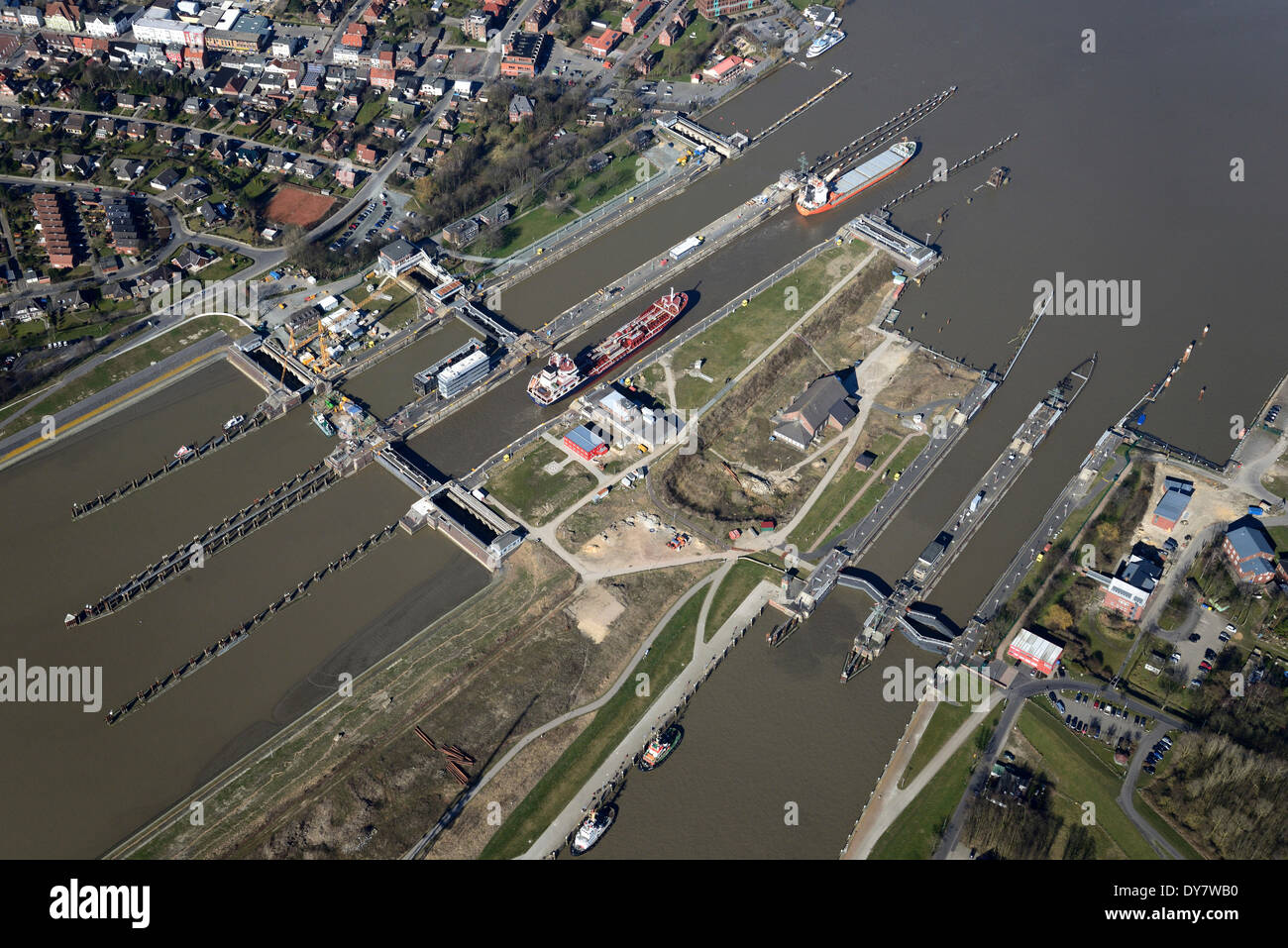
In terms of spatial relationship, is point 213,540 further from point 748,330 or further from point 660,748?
point 748,330

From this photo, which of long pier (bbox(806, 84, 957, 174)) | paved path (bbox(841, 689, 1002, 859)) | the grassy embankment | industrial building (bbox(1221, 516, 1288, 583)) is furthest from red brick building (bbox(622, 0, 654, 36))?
paved path (bbox(841, 689, 1002, 859))

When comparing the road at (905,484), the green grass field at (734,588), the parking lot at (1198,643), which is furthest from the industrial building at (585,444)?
the parking lot at (1198,643)

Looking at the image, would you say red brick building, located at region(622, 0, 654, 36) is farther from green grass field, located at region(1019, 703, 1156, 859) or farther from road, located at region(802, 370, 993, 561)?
green grass field, located at region(1019, 703, 1156, 859)

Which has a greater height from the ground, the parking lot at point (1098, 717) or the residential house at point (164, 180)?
the residential house at point (164, 180)

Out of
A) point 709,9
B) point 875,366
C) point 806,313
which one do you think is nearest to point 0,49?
point 709,9

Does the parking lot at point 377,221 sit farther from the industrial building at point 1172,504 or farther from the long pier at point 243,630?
the industrial building at point 1172,504

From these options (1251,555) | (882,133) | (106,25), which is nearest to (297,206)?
(106,25)
